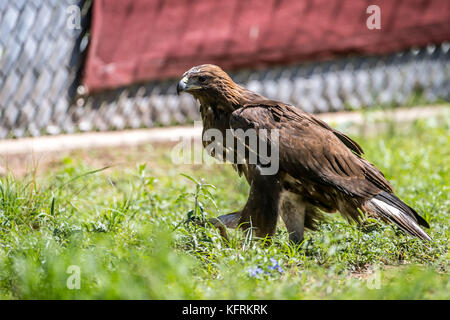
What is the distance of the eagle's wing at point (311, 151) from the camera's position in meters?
4.40

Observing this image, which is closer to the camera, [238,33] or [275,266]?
[275,266]

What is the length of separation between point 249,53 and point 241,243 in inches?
184

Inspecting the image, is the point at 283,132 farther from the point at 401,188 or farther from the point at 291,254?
the point at 401,188

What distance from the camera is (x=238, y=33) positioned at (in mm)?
8445

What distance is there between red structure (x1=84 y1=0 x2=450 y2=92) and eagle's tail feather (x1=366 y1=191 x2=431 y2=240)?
13.6ft

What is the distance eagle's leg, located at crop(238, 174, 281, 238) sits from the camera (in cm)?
442

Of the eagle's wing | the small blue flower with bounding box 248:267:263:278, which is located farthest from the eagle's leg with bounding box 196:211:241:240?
the small blue flower with bounding box 248:267:263:278

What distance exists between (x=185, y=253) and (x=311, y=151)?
1153mm

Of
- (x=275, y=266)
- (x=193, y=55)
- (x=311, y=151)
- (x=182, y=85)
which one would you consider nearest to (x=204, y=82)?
(x=182, y=85)

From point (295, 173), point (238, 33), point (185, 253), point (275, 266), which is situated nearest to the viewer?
point (275, 266)

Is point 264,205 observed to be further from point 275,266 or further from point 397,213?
point 397,213

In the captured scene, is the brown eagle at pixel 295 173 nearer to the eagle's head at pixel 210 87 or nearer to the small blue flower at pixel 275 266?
the eagle's head at pixel 210 87

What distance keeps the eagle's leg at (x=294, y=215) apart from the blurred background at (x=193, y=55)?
388cm

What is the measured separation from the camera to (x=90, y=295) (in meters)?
3.31
